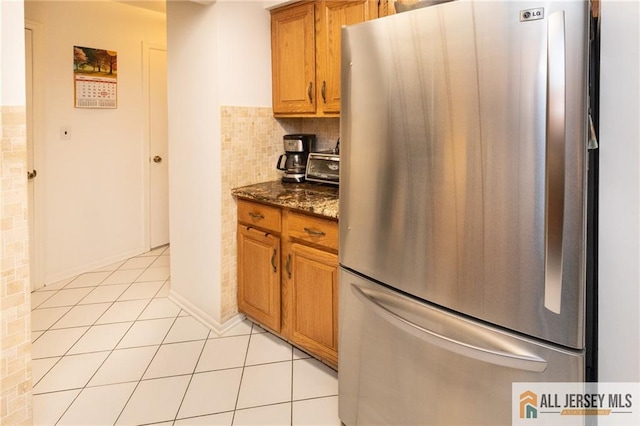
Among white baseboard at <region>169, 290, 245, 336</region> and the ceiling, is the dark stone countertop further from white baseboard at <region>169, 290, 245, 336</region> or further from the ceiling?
the ceiling

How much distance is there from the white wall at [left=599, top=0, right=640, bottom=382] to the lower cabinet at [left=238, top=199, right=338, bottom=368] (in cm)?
110

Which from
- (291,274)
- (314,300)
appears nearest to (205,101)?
(291,274)

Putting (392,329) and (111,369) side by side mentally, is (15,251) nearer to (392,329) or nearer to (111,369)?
(111,369)

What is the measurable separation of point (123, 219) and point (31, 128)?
112cm

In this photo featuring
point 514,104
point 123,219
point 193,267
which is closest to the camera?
point 514,104

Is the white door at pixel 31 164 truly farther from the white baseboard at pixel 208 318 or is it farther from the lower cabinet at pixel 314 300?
the lower cabinet at pixel 314 300

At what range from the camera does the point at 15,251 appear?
1.36 metres

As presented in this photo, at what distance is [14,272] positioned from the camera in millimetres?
1364

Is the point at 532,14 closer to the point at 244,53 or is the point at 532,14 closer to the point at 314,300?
the point at 314,300

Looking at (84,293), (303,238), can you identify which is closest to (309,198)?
(303,238)

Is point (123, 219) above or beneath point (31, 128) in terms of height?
beneath

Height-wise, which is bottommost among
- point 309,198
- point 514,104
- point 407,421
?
point 407,421

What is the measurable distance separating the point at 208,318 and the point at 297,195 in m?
1.04

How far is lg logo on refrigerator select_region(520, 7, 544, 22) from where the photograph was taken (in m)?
0.93
